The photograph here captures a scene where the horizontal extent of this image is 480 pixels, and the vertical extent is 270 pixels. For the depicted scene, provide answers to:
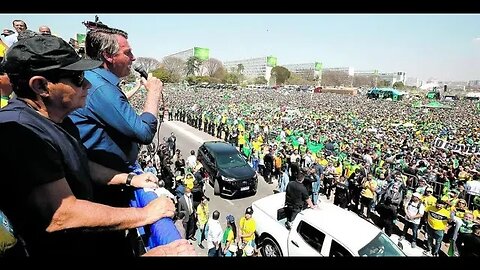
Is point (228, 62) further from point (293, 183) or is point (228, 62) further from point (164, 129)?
point (293, 183)

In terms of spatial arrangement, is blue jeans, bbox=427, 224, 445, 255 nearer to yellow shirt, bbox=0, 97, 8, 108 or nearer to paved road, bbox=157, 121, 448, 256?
paved road, bbox=157, 121, 448, 256

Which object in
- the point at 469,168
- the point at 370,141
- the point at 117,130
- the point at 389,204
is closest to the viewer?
the point at 117,130

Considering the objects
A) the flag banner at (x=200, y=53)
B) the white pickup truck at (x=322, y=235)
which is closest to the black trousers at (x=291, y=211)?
the white pickup truck at (x=322, y=235)

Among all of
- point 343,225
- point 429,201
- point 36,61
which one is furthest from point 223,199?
point 36,61

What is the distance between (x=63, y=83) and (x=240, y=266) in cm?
87

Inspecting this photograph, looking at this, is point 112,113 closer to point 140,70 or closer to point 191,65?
point 140,70

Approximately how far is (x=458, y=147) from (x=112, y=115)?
2018 centimetres

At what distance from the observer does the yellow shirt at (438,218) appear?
7.58 metres

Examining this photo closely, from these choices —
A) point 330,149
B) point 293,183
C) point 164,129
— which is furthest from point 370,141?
point 164,129

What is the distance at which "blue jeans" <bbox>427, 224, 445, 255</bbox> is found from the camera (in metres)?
7.53

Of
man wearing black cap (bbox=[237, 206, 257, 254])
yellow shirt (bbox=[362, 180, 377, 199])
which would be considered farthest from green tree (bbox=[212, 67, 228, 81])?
man wearing black cap (bbox=[237, 206, 257, 254])

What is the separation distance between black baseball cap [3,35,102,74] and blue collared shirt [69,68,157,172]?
48cm

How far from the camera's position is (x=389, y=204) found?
8711mm

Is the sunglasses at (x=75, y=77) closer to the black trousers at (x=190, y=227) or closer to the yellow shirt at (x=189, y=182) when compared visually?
the black trousers at (x=190, y=227)
